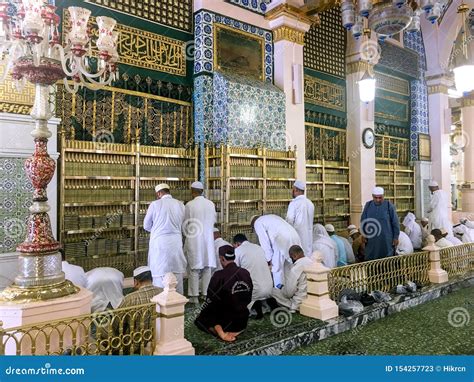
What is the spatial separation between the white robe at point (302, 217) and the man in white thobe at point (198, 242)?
1.07 meters

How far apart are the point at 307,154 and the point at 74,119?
4.20 meters

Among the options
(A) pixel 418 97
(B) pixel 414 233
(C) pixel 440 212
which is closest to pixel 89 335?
(B) pixel 414 233

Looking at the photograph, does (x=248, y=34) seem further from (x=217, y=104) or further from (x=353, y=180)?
(x=353, y=180)

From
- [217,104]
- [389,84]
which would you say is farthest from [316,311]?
[389,84]

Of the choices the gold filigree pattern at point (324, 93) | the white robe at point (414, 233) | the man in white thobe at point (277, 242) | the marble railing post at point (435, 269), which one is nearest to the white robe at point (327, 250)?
the man in white thobe at point (277, 242)

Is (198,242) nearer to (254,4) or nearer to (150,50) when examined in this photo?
(150,50)

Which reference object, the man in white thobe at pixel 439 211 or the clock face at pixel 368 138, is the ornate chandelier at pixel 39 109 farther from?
the clock face at pixel 368 138

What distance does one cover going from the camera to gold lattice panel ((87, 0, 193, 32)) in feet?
15.7

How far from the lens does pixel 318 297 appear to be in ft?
10.9

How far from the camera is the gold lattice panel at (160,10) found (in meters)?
4.79

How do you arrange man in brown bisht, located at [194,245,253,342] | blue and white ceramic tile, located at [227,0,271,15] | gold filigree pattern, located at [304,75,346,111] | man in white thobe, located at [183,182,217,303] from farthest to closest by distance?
gold filigree pattern, located at [304,75,346,111] < blue and white ceramic tile, located at [227,0,271,15] < man in white thobe, located at [183,182,217,303] < man in brown bisht, located at [194,245,253,342]

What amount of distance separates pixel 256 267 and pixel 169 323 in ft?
3.60

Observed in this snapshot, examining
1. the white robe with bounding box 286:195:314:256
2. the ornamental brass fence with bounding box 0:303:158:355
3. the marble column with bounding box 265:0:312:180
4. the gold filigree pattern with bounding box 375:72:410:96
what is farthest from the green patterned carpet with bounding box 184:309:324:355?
the gold filigree pattern with bounding box 375:72:410:96

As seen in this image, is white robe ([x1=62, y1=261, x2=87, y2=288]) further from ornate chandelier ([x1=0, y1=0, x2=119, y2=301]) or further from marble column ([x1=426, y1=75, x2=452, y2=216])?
marble column ([x1=426, y1=75, x2=452, y2=216])
